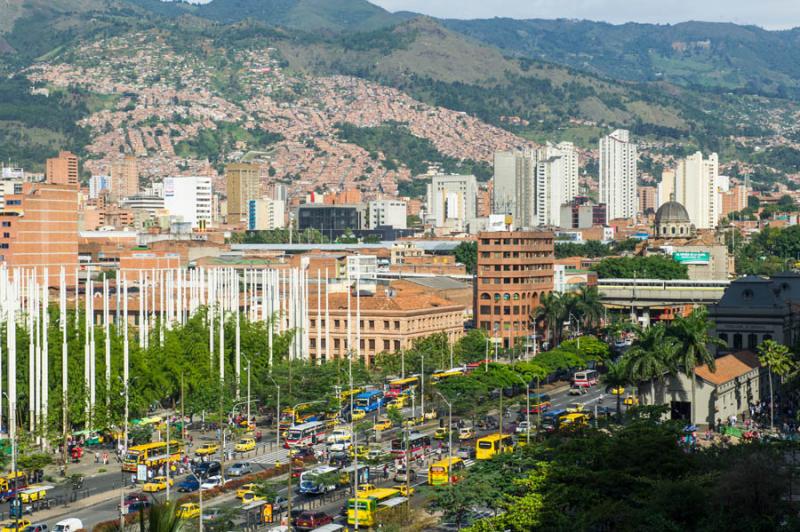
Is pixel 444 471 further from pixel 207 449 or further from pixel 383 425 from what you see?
pixel 383 425

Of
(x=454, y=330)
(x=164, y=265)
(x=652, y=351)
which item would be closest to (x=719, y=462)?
(x=652, y=351)

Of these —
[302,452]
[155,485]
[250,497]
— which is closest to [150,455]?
[302,452]

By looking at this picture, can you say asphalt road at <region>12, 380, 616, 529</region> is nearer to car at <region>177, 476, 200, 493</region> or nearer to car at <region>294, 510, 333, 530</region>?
car at <region>177, 476, 200, 493</region>

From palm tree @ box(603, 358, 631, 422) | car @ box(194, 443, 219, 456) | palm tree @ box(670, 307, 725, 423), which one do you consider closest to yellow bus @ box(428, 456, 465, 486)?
car @ box(194, 443, 219, 456)

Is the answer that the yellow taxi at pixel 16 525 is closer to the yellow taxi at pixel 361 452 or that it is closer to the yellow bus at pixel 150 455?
the yellow bus at pixel 150 455

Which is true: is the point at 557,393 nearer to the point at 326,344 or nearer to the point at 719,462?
the point at 326,344

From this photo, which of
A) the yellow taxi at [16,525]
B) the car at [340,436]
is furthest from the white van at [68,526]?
the car at [340,436]

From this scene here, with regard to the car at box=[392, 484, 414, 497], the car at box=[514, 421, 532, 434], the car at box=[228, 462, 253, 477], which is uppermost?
the car at box=[514, 421, 532, 434]
